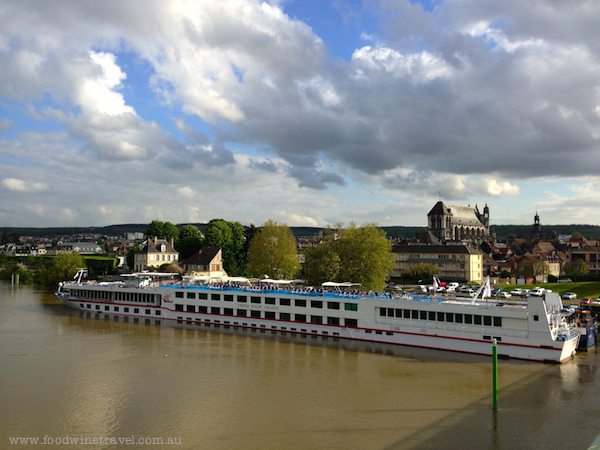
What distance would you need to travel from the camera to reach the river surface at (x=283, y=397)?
2027 centimetres

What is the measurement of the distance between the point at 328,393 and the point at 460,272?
6901cm

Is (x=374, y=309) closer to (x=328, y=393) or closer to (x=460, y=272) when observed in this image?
(x=328, y=393)

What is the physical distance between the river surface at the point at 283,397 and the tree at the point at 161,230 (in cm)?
5917

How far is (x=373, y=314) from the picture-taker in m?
39.4

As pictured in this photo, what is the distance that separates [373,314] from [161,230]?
229 ft

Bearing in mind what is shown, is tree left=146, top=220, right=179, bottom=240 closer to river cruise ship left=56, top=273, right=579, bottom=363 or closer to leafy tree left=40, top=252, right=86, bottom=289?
leafy tree left=40, top=252, right=86, bottom=289

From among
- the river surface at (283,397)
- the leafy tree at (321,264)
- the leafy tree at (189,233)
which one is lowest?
the river surface at (283,397)

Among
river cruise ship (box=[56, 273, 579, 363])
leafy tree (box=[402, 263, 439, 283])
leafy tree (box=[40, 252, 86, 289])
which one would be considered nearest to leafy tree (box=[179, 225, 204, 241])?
leafy tree (box=[40, 252, 86, 289])

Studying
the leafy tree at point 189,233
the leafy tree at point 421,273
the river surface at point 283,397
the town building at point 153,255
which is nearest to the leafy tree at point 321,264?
the river surface at point 283,397

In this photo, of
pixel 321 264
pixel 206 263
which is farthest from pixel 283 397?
→ pixel 206 263

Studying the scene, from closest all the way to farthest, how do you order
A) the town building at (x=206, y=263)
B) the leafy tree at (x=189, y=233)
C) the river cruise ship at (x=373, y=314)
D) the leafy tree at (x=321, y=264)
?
the river cruise ship at (x=373, y=314) < the leafy tree at (x=321, y=264) < the town building at (x=206, y=263) < the leafy tree at (x=189, y=233)

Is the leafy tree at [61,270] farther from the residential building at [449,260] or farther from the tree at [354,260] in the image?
the residential building at [449,260]

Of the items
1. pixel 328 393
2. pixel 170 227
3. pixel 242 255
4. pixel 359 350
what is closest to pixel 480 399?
pixel 328 393

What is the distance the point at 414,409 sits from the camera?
76.6 ft
